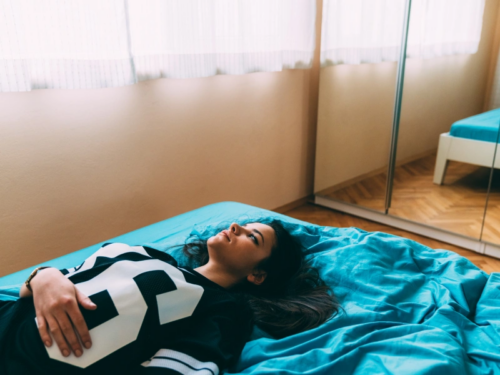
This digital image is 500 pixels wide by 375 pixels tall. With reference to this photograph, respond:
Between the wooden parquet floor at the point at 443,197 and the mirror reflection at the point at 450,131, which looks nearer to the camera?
the mirror reflection at the point at 450,131

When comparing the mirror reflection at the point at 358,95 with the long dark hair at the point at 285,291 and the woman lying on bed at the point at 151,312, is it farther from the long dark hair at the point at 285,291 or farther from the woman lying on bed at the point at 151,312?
the woman lying on bed at the point at 151,312

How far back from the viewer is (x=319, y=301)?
1295mm

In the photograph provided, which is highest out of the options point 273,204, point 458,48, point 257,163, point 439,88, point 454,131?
point 458,48

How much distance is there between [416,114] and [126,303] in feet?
7.59

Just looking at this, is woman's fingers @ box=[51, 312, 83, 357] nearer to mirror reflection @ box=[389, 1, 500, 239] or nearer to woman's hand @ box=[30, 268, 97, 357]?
woman's hand @ box=[30, 268, 97, 357]

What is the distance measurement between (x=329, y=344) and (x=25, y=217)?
1.48 meters

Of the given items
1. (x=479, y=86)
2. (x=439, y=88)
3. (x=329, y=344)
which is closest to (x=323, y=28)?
(x=439, y=88)

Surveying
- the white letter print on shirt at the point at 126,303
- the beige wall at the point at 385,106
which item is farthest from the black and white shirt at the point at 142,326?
the beige wall at the point at 385,106

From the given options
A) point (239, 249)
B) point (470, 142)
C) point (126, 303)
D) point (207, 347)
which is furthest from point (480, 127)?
point (126, 303)

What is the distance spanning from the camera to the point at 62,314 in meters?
0.98

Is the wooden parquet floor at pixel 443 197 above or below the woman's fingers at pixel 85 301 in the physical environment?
below

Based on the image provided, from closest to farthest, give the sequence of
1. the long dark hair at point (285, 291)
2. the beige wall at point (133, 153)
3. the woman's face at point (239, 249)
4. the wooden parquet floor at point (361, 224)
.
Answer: the long dark hair at point (285, 291), the woman's face at point (239, 249), the beige wall at point (133, 153), the wooden parquet floor at point (361, 224)

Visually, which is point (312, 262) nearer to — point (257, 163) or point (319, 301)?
point (319, 301)

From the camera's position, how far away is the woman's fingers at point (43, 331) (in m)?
0.96
